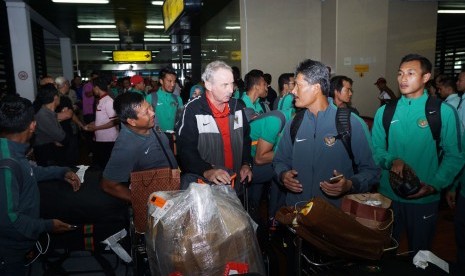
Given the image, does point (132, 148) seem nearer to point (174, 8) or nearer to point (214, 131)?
point (214, 131)

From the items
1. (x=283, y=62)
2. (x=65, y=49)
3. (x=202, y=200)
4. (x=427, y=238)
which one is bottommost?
(x=427, y=238)

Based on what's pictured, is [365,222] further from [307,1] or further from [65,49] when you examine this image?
[65,49]

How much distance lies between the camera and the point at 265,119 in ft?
10.4

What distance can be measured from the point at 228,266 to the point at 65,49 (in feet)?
52.8

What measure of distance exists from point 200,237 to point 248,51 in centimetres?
693

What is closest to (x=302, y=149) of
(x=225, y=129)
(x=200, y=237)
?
(x=225, y=129)

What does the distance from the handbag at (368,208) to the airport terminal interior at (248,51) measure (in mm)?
179

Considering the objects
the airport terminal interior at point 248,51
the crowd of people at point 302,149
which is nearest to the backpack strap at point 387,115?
the crowd of people at point 302,149

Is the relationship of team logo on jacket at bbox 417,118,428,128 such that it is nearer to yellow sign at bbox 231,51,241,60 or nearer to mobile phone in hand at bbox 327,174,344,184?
mobile phone in hand at bbox 327,174,344,184

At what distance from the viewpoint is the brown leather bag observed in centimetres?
143

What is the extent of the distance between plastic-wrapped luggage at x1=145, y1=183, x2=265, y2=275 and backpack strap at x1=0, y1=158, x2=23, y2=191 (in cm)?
98

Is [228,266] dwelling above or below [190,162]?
below

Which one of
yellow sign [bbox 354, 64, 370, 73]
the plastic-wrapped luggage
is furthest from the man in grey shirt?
yellow sign [bbox 354, 64, 370, 73]

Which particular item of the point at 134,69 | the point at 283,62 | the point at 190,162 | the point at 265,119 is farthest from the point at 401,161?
the point at 134,69
